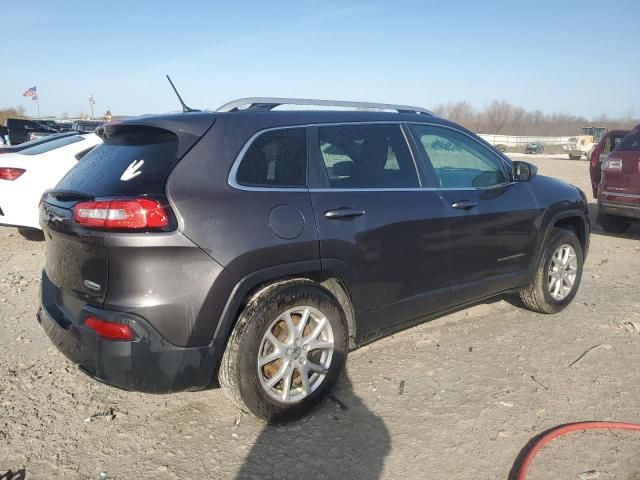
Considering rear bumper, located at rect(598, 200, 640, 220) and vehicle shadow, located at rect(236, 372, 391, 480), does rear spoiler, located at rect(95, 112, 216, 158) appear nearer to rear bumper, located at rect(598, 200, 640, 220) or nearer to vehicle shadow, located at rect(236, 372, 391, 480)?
vehicle shadow, located at rect(236, 372, 391, 480)

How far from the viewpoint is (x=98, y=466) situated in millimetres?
2711

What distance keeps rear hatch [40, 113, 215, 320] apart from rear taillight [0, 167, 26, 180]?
156 inches

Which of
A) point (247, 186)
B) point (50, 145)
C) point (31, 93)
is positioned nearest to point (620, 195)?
point (247, 186)

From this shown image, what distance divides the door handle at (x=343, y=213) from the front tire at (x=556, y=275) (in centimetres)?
221

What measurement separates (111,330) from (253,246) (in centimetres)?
78

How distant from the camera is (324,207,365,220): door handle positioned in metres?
3.12

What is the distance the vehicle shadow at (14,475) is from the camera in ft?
8.50

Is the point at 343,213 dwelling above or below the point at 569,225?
above

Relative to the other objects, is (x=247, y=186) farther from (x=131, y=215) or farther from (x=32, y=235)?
(x=32, y=235)

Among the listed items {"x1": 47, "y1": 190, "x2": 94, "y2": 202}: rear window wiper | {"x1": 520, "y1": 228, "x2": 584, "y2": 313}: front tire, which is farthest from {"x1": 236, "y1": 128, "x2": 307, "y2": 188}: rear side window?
{"x1": 520, "y1": 228, "x2": 584, "y2": 313}: front tire

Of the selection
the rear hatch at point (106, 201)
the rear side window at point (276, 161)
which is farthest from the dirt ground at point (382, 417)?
the rear side window at point (276, 161)

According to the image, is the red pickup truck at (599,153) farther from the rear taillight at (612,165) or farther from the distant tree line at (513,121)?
the distant tree line at (513,121)

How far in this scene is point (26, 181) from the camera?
6.59m

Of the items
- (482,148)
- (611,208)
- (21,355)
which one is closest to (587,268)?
(611,208)
